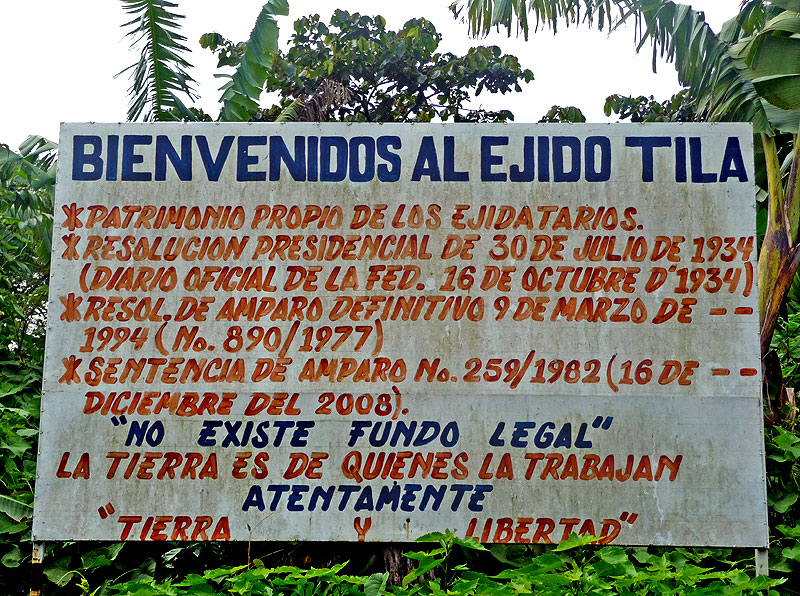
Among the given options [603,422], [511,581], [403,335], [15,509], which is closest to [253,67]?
[403,335]

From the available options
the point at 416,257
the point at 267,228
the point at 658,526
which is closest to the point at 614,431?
the point at 658,526

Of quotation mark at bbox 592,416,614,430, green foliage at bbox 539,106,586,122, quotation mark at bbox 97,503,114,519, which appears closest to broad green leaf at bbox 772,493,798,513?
quotation mark at bbox 592,416,614,430

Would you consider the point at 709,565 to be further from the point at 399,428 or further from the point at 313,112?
the point at 313,112

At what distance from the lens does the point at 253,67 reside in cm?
795

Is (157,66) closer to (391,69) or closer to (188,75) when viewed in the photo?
(188,75)

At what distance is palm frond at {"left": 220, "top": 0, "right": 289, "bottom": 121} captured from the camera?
26.1 ft

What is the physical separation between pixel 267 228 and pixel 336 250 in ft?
1.48

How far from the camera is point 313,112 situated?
9.06 m

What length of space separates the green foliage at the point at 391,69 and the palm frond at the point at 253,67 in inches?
235

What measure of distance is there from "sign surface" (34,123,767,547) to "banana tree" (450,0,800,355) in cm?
123

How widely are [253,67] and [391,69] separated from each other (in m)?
6.82

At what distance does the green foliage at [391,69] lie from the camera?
14289mm

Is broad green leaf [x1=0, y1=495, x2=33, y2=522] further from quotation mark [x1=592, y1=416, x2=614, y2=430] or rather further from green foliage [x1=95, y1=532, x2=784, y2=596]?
quotation mark [x1=592, y1=416, x2=614, y2=430]

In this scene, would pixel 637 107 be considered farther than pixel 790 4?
Yes
